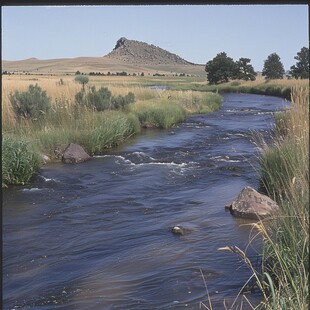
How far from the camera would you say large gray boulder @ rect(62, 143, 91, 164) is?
7.58 meters

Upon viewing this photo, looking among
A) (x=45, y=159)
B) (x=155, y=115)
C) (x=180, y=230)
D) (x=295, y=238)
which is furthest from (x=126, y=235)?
(x=155, y=115)

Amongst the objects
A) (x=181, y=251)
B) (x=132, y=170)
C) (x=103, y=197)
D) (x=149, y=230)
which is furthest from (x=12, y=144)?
(x=181, y=251)

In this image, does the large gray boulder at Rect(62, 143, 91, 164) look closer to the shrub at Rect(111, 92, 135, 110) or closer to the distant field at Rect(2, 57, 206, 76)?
the distant field at Rect(2, 57, 206, 76)

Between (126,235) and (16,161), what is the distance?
2.43 meters

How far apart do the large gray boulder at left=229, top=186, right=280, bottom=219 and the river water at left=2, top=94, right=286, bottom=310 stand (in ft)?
0.35

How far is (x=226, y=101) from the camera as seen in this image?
867 inches

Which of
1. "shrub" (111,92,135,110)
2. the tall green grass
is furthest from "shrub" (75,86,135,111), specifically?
the tall green grass

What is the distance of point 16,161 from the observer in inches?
231

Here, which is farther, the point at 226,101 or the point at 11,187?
the point at 226,101

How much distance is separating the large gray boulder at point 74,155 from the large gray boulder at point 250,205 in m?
3.62

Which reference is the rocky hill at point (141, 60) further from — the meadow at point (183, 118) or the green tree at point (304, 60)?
the meadow at point (183, 118)

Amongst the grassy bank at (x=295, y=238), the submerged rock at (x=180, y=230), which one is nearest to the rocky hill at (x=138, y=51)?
the grassy bank at (x=295, y=238)

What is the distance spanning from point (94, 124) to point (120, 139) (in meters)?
0.75

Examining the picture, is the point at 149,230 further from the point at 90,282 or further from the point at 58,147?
the point at 58,147
